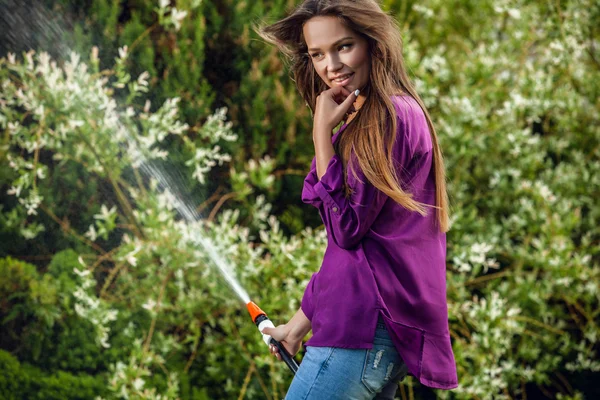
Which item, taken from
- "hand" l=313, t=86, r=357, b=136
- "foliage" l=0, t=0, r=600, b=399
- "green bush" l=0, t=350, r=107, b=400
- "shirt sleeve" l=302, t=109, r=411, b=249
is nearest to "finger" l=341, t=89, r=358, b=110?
"hand" l=313, t=86, r=357, b=136

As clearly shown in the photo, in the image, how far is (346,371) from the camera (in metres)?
1.61

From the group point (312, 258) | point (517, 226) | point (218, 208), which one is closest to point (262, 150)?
point (218, 208)

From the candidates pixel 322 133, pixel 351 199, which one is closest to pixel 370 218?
pixel 351 199

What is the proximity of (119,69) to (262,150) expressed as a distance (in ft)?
2.93

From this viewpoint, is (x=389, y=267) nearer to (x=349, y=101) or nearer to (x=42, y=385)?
(x=349, y=101)

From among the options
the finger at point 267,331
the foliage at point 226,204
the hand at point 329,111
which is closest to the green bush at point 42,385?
the foliage at point 226,204

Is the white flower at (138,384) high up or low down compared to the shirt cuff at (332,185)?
→ down

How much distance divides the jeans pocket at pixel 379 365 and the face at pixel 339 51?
0.55 m

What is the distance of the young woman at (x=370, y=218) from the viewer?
1.60 metres

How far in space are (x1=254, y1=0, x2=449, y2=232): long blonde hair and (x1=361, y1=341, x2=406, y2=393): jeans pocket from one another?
0.29 m

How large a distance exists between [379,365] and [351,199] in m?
0.34

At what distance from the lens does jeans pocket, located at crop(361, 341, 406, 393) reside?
63.7 inches

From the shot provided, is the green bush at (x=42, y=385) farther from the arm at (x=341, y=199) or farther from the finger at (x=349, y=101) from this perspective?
the finger at (x=349, y=101)

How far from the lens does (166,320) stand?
3.15 m
